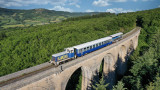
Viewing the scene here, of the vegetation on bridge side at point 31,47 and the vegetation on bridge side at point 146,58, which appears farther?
the vegetation on bridge side at point 31,47

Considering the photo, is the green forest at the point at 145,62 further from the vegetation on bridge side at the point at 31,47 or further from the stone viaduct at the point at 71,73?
the vegetation on bridge side at the point at 31,47

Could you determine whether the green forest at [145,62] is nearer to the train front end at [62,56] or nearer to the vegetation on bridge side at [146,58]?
the vegetation on bridge side at [146,58]

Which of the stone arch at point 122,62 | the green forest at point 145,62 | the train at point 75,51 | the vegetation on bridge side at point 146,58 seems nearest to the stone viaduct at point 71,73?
the stone arch at point 122,62

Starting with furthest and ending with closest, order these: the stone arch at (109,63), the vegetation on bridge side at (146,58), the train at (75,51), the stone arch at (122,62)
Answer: the stone arch at (122,62) → the stone arch at (109,63) → the train at (75,51) → the vegetation on bridge side at (146,58)

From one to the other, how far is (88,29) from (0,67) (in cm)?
4014

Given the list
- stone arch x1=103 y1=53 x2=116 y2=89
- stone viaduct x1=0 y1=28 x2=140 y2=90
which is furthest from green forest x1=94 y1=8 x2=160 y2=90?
stone viaduct x1=0 y1=28 x2=140 y2=90

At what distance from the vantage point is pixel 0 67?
96.9 ft

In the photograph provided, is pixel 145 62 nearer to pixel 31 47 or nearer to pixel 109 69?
pixel 109 69

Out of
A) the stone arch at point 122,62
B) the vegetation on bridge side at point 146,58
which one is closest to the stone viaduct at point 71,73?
the stone arch at point 122,62

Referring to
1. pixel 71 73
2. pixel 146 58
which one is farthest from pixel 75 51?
pixel 146 58

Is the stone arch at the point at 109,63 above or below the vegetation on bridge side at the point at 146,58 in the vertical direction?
below

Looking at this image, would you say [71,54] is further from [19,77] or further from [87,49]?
[19,77]

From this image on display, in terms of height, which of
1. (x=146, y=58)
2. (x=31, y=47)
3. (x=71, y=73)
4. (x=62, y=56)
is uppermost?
(x=62, y=56)

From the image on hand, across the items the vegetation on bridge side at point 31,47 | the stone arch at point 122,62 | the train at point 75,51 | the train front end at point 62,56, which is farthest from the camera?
the stone arch at point 122,62
